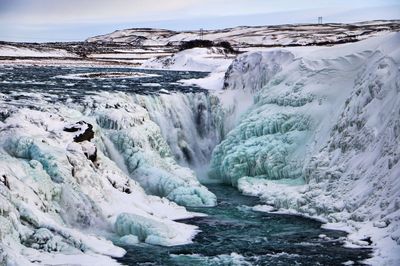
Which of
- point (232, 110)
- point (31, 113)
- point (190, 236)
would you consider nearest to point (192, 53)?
point (232, 110)

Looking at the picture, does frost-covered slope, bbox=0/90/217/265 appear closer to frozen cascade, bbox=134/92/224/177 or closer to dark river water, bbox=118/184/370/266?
dark river water, bbox=118/184/370/266

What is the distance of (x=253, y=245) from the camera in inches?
571

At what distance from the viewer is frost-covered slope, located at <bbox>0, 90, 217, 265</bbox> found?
13125mm

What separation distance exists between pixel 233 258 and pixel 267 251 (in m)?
0.99

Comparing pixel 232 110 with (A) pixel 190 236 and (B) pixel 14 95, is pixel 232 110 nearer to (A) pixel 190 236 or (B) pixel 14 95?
(B) pixel 14 95

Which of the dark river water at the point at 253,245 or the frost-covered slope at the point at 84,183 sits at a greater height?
the frost-covered slope at the point at 84,183

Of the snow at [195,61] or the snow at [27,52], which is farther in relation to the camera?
the snow at [27,52]

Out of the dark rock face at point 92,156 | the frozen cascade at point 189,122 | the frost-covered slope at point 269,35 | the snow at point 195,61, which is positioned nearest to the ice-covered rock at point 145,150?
the frozen cascade at point 189,122

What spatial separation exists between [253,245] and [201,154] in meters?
11.5

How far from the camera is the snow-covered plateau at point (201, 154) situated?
14.4 m

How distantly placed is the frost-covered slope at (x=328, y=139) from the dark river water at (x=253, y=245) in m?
0.78

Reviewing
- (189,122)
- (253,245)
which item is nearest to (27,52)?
(189,122)

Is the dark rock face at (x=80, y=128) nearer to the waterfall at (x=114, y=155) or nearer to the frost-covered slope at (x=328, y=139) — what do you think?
the waterfall at (x=114, y=155)

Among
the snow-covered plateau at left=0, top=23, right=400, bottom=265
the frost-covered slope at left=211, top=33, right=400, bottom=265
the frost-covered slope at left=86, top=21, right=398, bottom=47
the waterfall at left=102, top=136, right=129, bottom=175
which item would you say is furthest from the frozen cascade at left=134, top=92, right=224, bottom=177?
the frost-covered slope at left=86, top=21, right=398, bottom=47
